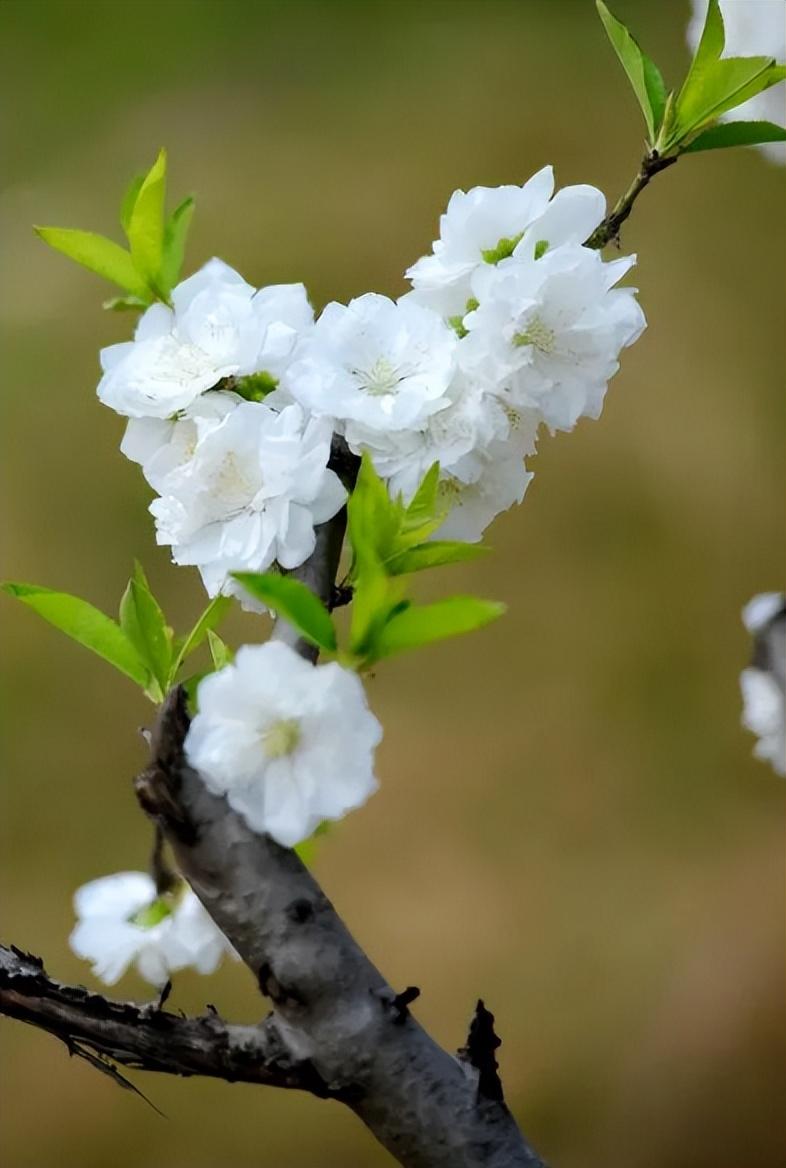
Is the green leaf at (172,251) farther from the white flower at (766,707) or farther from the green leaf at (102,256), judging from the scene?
the white flower at (766,707)

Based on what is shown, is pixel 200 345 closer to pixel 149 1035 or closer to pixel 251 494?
pixel 251 494

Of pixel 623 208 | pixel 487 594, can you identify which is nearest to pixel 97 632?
pixel 623 208

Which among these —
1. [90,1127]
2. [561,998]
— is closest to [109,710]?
[90,1127]

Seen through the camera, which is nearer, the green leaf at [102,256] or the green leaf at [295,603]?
the green leaf at [295,603]

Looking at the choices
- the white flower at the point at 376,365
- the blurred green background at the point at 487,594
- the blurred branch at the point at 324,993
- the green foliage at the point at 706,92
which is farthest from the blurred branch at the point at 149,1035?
the blurred green background at the point at 487,594

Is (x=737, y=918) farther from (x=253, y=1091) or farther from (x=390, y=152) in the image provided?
(x=390, y=152)

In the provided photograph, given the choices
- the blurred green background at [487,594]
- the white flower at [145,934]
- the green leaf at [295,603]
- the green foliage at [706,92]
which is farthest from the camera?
the blurred green background at [487,594]
